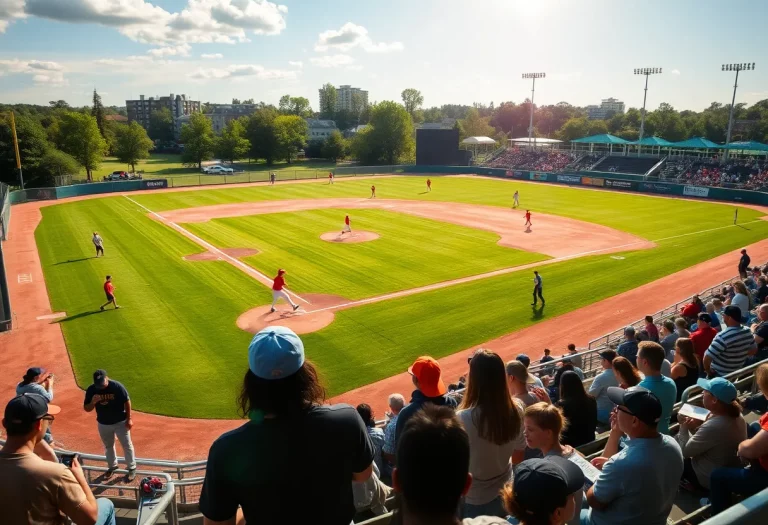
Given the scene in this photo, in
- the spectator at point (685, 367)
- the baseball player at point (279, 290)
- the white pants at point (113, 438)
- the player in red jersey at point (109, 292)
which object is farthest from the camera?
the player in red jersey at point (109, 292)

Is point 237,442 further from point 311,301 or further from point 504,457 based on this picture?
point 311,301

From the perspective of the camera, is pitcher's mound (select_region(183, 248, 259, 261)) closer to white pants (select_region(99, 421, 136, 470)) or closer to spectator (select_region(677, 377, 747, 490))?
white pants (select_region(99, 421, 136, 470))

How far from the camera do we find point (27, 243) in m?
31.7

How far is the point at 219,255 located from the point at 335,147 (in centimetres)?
7692

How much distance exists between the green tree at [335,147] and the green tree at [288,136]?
4835 mm

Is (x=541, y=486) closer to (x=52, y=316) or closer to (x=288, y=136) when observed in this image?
(x=52, y=316)

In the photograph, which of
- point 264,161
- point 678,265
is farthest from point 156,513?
point 264,161

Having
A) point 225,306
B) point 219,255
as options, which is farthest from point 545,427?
point 219,255

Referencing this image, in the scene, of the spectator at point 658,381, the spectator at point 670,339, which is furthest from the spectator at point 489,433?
the spectator at point 670,339

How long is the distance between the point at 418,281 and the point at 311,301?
16.6 feet

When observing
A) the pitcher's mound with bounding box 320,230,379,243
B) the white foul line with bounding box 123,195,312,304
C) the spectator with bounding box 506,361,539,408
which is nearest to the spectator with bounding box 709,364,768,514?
the spectator with bounding box 506,361,539,408

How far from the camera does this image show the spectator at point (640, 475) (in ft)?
13.5

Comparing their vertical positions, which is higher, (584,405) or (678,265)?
(584,405)

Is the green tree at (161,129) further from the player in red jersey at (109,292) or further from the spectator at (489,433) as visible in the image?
the spectator at (489,433)
